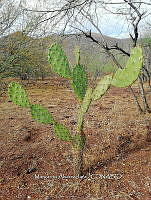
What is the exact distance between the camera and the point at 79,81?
313cm

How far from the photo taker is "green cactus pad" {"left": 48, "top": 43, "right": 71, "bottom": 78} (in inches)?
120

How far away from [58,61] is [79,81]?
304mm

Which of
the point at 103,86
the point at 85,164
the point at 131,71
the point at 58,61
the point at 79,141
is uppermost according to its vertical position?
the point at 58,61

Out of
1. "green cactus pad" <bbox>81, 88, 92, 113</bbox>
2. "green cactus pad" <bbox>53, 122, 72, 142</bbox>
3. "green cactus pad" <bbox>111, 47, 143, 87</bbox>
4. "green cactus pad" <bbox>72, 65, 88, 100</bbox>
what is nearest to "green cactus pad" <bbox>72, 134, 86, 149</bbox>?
"green cactus pad" <bbox>53, 122, 72, 142</bbox>

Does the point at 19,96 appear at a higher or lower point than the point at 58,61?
lower

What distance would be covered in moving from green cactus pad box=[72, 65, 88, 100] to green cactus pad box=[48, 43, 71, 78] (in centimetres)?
9

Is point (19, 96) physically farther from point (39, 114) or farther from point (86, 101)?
point (86, 101)

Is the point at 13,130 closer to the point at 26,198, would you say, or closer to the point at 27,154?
the point at 27,154

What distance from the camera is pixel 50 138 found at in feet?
14.0

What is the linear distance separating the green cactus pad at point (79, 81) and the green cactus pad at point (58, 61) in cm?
9

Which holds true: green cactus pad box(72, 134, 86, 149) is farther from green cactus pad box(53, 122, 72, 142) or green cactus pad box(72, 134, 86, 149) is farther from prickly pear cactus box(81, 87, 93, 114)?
prickly pear cactus box(81, 87, 93, 114)

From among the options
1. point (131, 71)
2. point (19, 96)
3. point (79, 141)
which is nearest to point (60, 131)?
point (79, 141)

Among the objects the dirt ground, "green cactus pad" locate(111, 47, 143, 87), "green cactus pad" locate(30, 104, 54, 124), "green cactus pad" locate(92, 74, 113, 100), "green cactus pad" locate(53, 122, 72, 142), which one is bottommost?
the dirt ground

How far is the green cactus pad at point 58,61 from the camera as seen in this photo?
3039 millimetres
